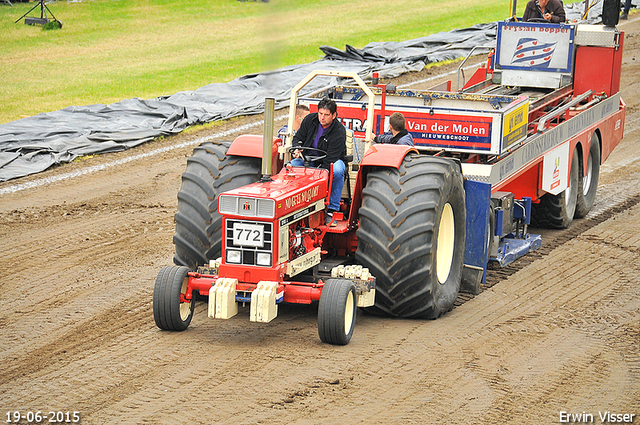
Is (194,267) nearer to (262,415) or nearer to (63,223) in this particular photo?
(262,415)

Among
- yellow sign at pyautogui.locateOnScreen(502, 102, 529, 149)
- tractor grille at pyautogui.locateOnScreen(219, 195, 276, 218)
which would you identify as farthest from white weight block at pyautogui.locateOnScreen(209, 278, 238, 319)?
yellow sign at pyautogui.locateOnScreen(502, 102, 529, 149)

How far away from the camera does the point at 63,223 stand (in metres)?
11.3

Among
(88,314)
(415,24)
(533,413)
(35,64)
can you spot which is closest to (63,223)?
(88,314)

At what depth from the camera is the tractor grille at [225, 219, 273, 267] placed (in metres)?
7.16

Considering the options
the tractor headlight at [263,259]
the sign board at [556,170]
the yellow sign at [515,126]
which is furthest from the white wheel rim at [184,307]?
the sign board at [556,170]

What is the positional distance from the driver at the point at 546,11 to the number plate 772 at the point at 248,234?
26.1 feet

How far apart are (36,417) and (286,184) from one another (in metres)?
2.80

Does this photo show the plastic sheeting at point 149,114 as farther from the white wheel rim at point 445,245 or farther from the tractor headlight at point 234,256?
the tractor headlight at point 234,256

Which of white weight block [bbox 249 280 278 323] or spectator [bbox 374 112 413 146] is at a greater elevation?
spectator [bbox 374 112 413 146]

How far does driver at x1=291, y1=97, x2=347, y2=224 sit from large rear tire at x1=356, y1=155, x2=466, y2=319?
347 millimetres

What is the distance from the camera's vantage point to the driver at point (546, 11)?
44.1 ft

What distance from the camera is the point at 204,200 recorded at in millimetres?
8219

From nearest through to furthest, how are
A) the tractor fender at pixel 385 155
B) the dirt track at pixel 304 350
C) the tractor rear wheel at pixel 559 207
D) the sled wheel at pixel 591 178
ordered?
the dirt track at pixel 304 350
the tractor fender at pixel 385 155
the tractor rear wheel at pixel 559 207
the sled wheel at pixel 591 178

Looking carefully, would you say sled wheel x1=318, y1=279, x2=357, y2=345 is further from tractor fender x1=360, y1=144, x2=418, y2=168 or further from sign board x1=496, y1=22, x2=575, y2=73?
sign board x1=496, y1=22, x2=575, y2=73
